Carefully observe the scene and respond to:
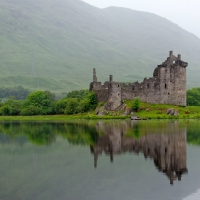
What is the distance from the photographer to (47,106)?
97500mm

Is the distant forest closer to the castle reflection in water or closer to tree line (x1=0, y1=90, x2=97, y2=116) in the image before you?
tree line (x1=0, y1=90, x2=97, y2=116)

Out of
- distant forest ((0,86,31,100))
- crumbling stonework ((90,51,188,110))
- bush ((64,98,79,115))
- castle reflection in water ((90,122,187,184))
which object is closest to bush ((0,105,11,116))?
bush ((64,98,79,115))

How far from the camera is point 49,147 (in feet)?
97.5

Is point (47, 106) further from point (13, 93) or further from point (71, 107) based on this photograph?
point (13, 93)

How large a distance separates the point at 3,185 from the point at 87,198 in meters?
4.36

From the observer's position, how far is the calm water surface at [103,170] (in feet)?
50.5

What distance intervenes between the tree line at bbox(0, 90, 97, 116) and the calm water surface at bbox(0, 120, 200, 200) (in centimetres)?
5129

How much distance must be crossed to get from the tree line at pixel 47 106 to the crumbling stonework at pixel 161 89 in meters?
5.11

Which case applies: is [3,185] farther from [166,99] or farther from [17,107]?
[17,107]

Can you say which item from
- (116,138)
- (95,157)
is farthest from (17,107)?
(95,157)

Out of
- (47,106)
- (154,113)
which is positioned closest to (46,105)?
(47,106)

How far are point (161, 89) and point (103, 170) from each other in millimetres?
59913

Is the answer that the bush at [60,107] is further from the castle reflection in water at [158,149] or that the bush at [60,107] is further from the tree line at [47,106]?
the castle reflection in water at [158,149]

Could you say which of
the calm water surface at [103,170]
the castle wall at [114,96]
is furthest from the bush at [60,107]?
the calm water surface at [103,170]
